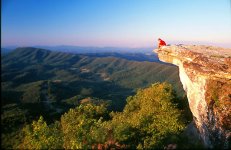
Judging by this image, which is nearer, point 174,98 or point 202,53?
point 202,53

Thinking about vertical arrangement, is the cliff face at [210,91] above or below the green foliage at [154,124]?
above

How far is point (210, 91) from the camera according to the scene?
31.7 metres

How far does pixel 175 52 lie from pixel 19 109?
11794 cm

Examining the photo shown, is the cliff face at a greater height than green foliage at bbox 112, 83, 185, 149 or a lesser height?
greater

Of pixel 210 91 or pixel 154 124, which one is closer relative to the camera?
pixel 210 91

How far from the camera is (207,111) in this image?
30.8 metres

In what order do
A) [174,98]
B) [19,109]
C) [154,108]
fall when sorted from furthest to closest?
[19,109], [174,98], [154,108]

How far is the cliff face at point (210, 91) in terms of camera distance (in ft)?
94.5

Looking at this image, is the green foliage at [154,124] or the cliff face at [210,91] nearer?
the green foliage at [154,124]

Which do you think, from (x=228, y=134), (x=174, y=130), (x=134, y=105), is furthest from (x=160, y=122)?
(x=134, y=105)

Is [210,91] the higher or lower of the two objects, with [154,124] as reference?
higher

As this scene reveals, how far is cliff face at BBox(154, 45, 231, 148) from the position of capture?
28.8m

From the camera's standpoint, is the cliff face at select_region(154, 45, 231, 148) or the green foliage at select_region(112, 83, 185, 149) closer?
the green foliage at select_region(112, 83, 185, 149)

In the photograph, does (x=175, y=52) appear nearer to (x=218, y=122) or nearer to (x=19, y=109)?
(x=218, y=122)
